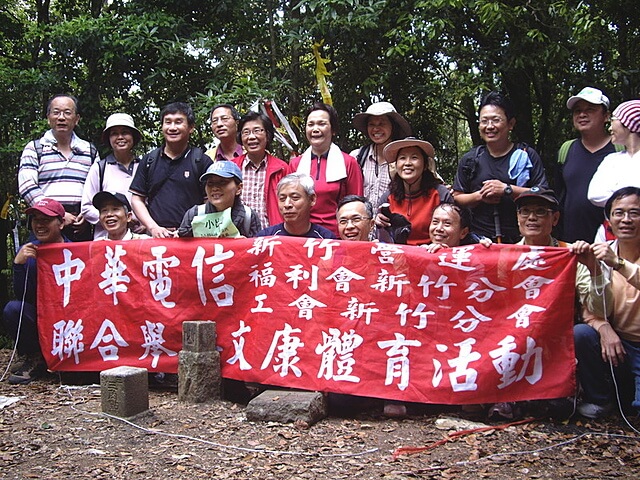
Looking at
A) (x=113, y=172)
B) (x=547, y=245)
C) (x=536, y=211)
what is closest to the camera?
(x=536, y=211)

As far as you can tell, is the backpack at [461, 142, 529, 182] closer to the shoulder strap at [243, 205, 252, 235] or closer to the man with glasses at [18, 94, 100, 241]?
the shoulder strap at [243, 205, 252, 235]

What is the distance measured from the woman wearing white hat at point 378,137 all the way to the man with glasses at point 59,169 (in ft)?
9.04

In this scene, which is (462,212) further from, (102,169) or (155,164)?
(102,169)

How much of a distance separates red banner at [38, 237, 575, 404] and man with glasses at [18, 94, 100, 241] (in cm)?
73

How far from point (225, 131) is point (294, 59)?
10.3ft

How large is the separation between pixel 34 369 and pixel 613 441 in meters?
4.95

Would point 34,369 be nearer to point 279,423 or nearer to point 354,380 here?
point 279,423

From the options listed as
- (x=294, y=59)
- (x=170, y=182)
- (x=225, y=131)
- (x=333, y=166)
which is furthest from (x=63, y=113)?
(x=294, y=59)

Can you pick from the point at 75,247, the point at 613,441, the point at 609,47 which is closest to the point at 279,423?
the point at 613,441

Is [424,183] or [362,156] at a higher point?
[362,156]

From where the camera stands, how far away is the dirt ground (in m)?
3.70

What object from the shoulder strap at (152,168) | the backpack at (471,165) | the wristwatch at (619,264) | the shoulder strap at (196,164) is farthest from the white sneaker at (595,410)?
the shoulder strap at (152,168)

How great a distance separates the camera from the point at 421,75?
8914 mm

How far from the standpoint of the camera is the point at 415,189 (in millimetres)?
5277
